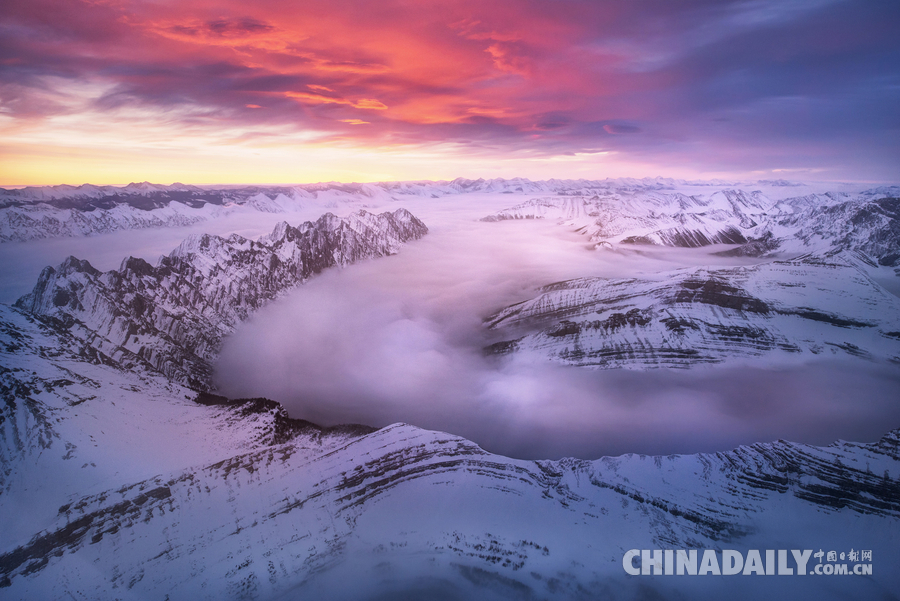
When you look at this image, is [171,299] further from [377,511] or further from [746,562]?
[746,562]

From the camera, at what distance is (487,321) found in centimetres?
12419

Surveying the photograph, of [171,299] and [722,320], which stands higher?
[722,320]

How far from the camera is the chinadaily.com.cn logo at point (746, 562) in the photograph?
3009 centimetres

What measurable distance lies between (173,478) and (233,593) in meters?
15.2

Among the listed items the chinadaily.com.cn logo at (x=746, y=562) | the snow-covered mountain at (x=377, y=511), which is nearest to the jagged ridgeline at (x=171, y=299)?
the snow-covered mountain at (x=377, y=511)

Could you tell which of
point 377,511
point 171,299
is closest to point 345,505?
point 377,511

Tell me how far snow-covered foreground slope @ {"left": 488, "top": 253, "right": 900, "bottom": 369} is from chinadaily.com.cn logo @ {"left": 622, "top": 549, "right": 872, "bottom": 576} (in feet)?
172

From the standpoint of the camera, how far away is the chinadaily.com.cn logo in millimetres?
30094

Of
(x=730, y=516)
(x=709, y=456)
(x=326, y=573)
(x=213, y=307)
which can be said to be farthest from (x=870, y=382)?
(x=213, y=307)

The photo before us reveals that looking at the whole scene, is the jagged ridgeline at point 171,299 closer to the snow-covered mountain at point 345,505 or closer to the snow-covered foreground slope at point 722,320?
the snow-covered mountain at point 345,505

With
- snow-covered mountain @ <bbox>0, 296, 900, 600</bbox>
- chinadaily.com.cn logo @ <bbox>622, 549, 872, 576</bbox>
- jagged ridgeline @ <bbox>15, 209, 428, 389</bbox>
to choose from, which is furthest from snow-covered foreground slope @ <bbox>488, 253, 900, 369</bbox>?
jagged ridgeline @ <bbox>15, 209, 428, 389</bbox>

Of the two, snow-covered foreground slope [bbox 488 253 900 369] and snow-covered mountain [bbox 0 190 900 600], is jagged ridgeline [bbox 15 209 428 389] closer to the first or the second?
snow-covered mountain [bbox 0 190 900 600]

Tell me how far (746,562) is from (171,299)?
453 feet

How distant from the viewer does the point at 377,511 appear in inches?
1516
